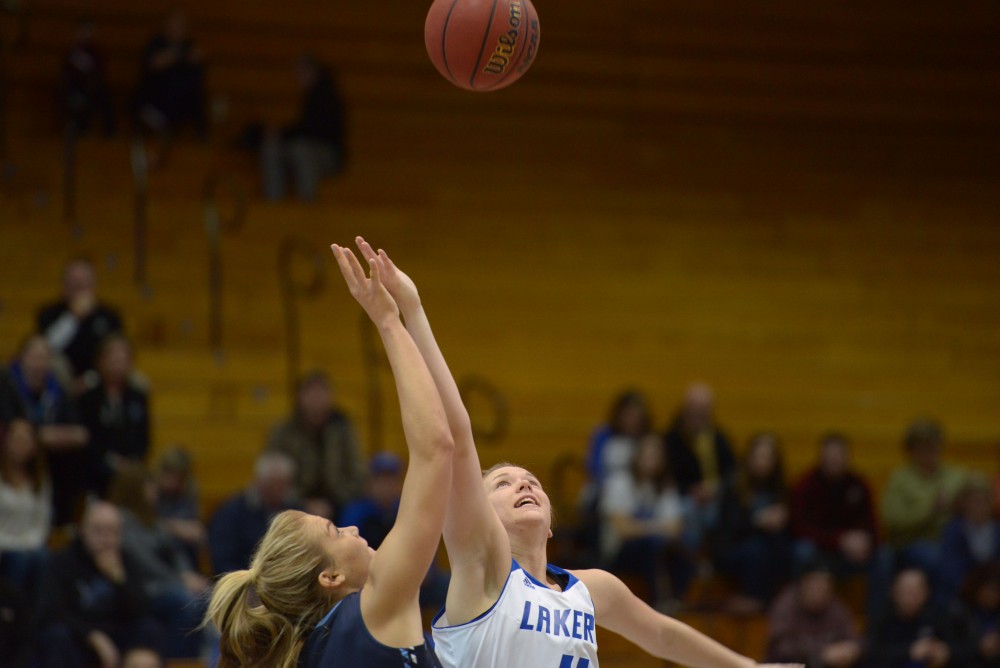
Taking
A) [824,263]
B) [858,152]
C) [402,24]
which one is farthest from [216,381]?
[858,152]

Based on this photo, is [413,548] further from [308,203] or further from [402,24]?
[402,24]

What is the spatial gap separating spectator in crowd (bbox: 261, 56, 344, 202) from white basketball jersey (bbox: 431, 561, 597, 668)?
27.8ft

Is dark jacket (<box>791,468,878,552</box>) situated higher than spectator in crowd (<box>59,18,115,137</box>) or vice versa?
spectator in crowd (<box>59,18,115,137</box>)

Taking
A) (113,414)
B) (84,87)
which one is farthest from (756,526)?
(84,87)

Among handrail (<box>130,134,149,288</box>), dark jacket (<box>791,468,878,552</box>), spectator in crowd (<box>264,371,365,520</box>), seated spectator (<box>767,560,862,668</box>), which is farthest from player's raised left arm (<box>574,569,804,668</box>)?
handrail (<box>130,134,149,288</box>)

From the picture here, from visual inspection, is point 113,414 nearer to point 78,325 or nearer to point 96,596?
point 78,325

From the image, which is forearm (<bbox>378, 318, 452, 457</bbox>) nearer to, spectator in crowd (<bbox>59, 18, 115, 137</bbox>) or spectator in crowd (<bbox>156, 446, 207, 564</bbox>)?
spectator in crowd (<bbox>156, 446, 207, 564</bbox>)

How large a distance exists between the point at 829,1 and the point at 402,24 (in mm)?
4132

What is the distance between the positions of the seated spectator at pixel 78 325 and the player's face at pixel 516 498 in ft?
18.6

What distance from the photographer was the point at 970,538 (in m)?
9.49

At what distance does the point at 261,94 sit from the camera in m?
12.3

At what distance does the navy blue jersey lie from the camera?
9.50ft

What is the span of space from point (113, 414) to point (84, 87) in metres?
3.75

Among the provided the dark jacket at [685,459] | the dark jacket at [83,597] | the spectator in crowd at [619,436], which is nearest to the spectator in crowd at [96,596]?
the dark jacket at [83,597]
